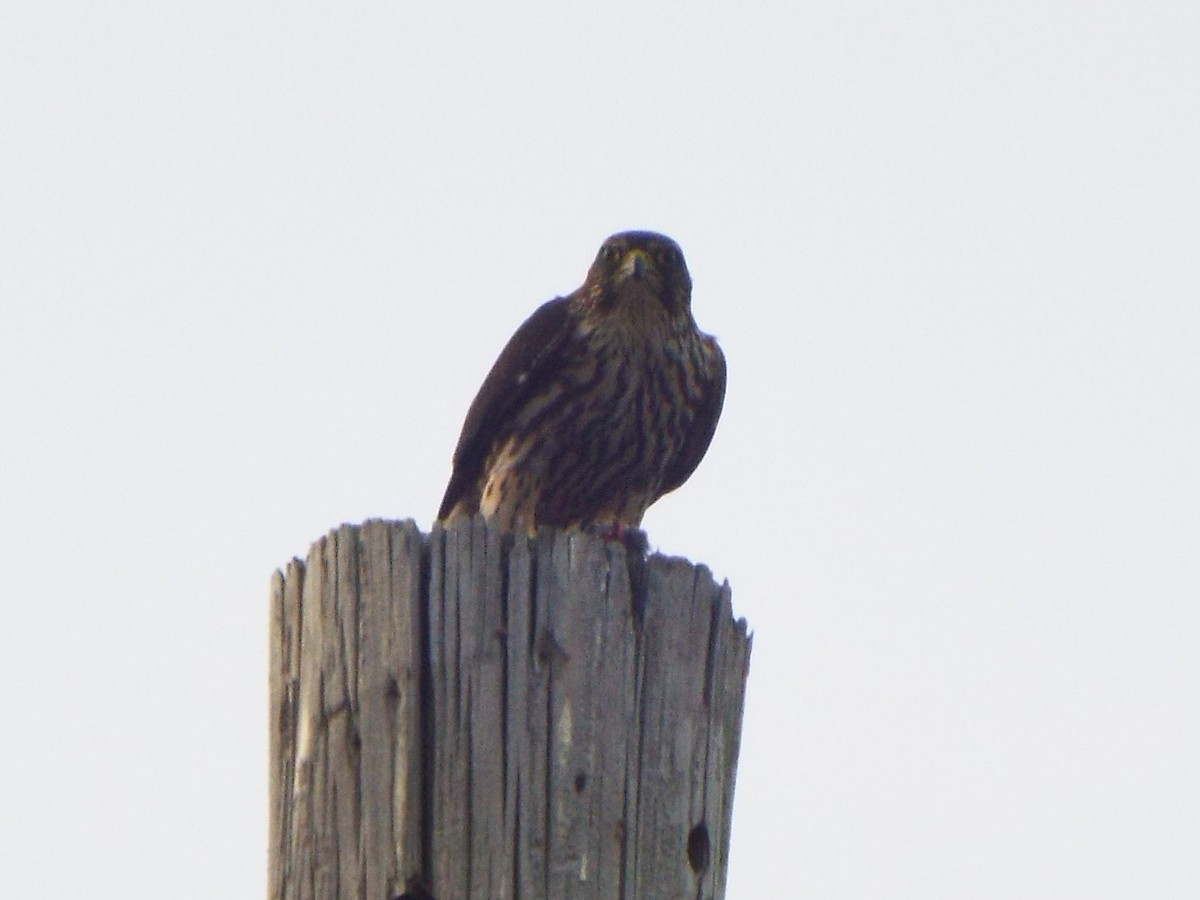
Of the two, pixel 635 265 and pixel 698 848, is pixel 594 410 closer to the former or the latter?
pixel 635 265

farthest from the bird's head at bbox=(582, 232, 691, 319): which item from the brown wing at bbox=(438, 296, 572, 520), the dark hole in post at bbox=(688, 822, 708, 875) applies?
the dark hole in post at bbox=(688, 822, 708, 875)

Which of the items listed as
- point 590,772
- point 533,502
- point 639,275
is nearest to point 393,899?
point 590,772

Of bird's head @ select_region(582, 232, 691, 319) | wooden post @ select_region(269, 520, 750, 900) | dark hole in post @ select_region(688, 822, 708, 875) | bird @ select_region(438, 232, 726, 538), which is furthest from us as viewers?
bird's head @ select_region(582, 232, 691, 319)

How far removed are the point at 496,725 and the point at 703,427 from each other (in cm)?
407

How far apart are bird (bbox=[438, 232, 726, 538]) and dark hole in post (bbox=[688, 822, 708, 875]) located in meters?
3.48

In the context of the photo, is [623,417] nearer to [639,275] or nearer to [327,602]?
[639,275]

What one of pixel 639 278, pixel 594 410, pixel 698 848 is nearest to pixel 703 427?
pixel 594 410

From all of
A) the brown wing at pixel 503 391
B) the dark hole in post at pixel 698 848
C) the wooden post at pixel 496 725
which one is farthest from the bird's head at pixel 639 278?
the dark hole in post at pixel 698 848

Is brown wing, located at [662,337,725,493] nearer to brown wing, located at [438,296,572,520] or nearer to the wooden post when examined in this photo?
brown wing, located at [438,296,572,520]

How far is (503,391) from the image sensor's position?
22.7ft

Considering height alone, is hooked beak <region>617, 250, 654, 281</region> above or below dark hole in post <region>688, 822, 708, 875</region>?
above

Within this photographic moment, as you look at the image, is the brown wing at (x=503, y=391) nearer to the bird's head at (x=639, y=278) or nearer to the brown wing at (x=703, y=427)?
the bird's head at (x=639, y=278)

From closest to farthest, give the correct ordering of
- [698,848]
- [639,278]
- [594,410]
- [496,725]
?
[496,725]
[698,848]
[594,410]
[639,278]

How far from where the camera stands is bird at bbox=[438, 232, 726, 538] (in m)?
6.88
